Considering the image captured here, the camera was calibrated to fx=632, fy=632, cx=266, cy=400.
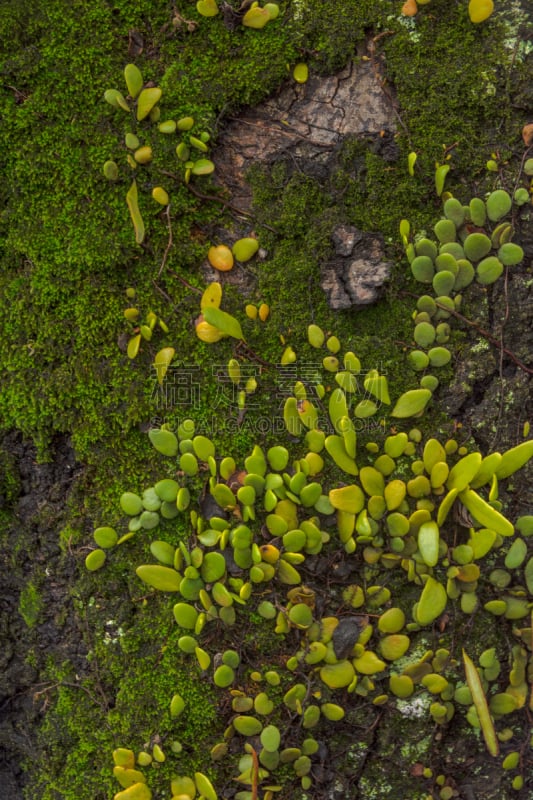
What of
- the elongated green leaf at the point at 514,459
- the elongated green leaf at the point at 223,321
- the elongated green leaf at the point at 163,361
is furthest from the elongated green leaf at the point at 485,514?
the elongated green leaf at the point at 163,361

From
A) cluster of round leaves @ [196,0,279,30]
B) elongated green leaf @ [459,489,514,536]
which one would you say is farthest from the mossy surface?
Result: elongated green leaf @ [459,489,514,536]

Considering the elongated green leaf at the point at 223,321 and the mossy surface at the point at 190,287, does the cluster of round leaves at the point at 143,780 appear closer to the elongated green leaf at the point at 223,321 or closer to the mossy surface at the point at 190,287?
the mossy surface at the point at 190,287

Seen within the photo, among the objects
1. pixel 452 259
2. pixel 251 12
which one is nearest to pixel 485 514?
pixel 452 259

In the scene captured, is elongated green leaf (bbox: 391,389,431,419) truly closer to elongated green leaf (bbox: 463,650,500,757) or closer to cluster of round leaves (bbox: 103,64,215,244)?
elongated green leaf (bbox: 463,650,500,757)

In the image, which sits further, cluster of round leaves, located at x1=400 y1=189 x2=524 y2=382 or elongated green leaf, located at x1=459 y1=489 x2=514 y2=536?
cluster of round leaves, located at x1=400 y1=189 x2=524 y2=382

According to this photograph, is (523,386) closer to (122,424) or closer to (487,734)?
(487,734)

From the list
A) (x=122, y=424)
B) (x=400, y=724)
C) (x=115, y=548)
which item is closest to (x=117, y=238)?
(x=122, y=424)
